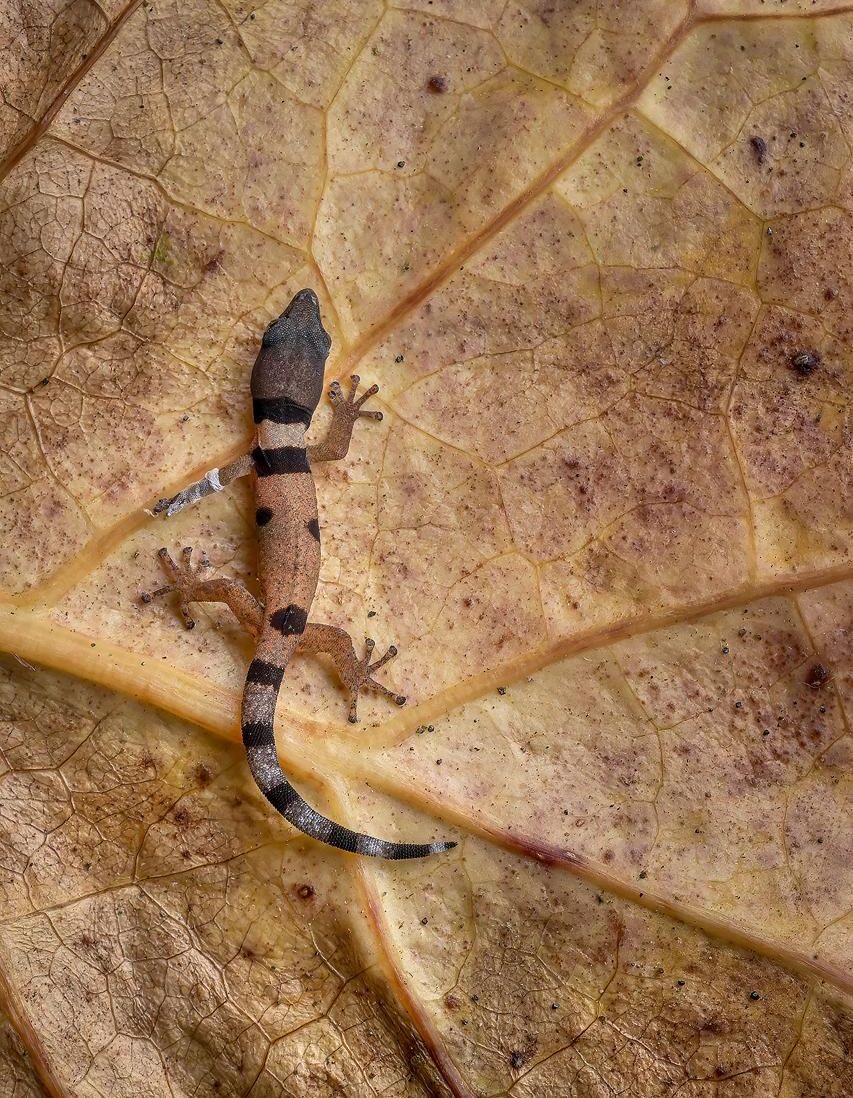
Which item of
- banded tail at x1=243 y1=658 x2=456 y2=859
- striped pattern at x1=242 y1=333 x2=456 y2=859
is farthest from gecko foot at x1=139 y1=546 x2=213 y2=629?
banded tail at x1=243 y1=658 x2=456 y2=859

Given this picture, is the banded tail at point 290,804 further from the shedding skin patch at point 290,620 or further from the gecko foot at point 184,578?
the gecko foot at point 184,578

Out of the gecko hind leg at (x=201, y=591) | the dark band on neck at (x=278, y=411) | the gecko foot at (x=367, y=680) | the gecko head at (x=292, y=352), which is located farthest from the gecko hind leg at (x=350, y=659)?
the gecko head at (x=292, y=352)

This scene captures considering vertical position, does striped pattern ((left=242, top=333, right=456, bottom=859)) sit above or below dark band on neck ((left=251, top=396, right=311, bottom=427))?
below

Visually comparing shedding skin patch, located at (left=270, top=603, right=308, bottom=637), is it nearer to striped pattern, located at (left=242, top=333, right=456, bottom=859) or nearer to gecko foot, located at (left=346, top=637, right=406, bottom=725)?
striped pattern, located at (left=242, top=333, right=456, bottom=859)

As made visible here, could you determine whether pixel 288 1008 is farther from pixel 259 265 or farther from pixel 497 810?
pixel 259 265

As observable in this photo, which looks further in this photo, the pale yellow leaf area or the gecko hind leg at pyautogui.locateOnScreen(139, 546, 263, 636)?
the gecko hind leg at pyautogui.locateOnScreen(139, 546, 263, 636)

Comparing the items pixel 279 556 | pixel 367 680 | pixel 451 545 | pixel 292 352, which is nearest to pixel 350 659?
pixel 367 680

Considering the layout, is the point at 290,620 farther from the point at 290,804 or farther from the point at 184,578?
the point at 290,804
